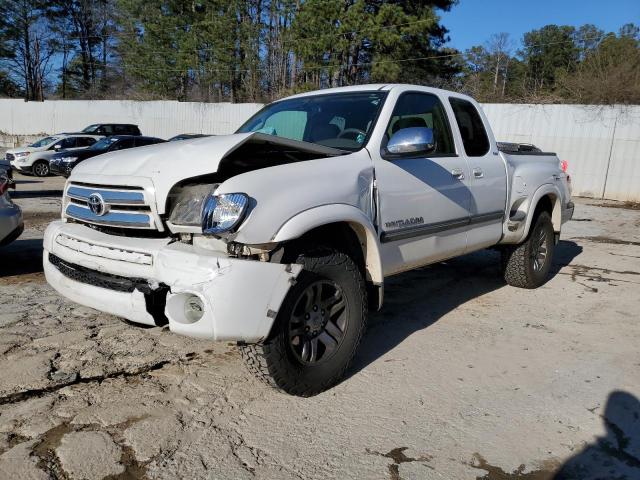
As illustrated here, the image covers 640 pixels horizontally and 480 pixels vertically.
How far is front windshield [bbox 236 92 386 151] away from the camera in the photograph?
394cm

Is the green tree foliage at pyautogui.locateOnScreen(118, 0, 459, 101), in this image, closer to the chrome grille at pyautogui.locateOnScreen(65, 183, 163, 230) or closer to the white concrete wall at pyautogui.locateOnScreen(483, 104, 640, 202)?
the white concrete wall at pyautogui.locateOnScreen(483, 104, 640, 202)

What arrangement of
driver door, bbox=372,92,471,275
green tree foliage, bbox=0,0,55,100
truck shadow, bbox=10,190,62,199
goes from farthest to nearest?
green tree foliage, bbox=0,0,55,100 < truck shadow, bbox=10,190,62,199 < driver door, bbox=372,92,471,275

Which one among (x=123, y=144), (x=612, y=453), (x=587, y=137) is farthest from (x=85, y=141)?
(x=612, y=453)

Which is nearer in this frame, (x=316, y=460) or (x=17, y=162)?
(x=316, y=460)

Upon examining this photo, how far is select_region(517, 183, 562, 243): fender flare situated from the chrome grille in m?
3.99

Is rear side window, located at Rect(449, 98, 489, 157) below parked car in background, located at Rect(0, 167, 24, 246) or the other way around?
the other way around

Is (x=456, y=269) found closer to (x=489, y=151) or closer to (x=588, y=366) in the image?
(x=489, y=151)

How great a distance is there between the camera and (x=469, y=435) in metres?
2.99

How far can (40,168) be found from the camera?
712 inches

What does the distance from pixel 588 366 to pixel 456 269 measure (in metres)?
3.08

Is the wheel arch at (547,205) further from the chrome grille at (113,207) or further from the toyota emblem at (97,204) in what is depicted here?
the toyota emblem at (97,204)

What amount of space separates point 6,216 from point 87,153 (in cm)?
1221

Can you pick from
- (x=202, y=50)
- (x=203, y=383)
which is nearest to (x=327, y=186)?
(x=203, y=383)

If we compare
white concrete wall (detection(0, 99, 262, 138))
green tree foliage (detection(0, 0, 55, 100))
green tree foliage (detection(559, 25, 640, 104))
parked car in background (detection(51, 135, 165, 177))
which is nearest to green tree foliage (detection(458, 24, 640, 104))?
green tree foliage (detection(559, 25, 640, 104))
